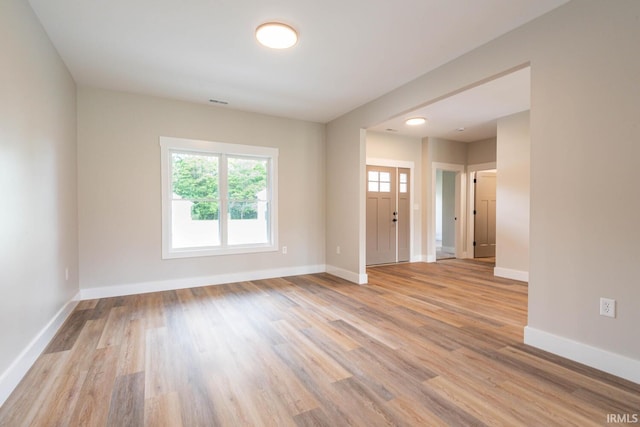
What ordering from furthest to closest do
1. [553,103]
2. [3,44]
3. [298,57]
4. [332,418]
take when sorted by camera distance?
[298,57] → [553,103] → [3,44] → [332,418]

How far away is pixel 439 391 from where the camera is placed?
1814mm

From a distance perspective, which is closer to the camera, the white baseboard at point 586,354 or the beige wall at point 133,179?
the white baseboard at point 586,354

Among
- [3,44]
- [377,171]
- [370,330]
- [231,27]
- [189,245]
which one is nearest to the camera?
[3,44]

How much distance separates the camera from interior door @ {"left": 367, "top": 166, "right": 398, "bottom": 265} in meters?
6.03

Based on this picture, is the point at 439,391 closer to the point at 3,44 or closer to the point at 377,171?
the point at 3,44

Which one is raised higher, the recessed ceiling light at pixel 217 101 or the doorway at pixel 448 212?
the recessed ceiling light at pixel 217 101

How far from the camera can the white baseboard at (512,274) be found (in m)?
4.74

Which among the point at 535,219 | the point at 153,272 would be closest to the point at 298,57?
the point at 535,219

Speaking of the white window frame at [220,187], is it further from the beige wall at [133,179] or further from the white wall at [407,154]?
the white wall at [407,154]

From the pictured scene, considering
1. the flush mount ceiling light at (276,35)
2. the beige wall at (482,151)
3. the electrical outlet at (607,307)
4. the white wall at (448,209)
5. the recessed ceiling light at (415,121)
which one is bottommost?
the electrical outlet at (607,307)

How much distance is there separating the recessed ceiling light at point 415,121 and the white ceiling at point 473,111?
82 millimetres

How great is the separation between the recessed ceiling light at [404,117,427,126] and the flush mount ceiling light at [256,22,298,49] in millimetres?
2958

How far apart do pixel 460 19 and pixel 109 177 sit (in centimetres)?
429

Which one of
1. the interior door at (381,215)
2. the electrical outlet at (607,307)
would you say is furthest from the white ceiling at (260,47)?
the interior door at (381,215)
